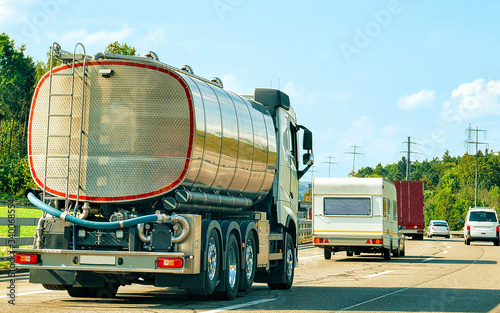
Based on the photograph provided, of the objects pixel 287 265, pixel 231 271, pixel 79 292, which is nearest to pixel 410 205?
pixel 287 265

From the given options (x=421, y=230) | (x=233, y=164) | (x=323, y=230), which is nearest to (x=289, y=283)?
(x=233, y=164)

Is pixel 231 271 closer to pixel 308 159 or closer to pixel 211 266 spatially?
pixel 211 266

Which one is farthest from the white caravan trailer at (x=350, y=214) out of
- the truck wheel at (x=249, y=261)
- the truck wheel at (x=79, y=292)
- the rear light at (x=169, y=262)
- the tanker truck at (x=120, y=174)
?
the rear light at (x=169, y=262)

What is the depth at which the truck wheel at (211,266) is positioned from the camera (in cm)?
1152

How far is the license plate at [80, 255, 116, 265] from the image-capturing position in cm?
1087

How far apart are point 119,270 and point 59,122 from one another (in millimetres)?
2245

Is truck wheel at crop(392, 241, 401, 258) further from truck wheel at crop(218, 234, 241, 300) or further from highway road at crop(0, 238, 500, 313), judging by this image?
truck wheel at crop(218, 234, 241, 300)

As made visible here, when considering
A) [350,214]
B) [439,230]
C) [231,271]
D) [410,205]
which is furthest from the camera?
[439,230]

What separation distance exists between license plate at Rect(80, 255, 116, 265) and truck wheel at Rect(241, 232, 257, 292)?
9.41 feet

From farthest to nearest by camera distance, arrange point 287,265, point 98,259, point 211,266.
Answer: point 287,265, point 211,266, point 98,259

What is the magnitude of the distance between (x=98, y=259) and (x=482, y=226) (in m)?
38.4

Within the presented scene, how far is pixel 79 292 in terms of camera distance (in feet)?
41.5

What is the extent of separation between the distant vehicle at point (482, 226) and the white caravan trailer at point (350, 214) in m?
20.2

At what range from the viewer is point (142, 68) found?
11266 millimetres
